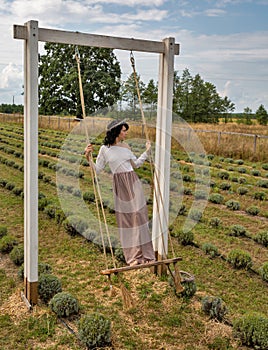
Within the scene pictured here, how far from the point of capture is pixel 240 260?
23.4ft

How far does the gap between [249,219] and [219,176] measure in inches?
214

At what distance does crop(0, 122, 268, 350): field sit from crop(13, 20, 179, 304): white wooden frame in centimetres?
32

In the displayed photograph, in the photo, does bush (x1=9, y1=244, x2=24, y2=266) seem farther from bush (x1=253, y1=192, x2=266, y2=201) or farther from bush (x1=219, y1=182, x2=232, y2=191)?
bush (x1=219, y1=182, x2=232, y2=191)

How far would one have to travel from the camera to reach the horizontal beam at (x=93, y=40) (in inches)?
196

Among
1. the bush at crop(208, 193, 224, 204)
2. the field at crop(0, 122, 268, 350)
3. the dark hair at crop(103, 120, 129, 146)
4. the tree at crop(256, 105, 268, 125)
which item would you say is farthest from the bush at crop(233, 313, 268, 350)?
the tree at crop(256, 105, 268, 125)

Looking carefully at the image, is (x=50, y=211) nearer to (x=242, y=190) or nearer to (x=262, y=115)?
(x=242, y=190)

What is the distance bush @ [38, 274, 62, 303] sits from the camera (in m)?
5.64

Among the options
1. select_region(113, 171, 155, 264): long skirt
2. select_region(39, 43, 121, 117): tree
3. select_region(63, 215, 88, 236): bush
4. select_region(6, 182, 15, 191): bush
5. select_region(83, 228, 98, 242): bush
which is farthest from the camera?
select_region(6, 182, 15, 191): bush

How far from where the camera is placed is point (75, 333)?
4.92 m

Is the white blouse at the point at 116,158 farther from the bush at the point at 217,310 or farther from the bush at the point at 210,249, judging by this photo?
the bush at the point at 210,249

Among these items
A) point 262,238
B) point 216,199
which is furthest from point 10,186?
point 262,238

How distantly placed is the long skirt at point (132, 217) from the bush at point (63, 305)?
0.97m

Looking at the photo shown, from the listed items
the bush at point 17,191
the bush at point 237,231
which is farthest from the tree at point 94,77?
the bush at point 17,191

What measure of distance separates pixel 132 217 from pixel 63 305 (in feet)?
4.52
